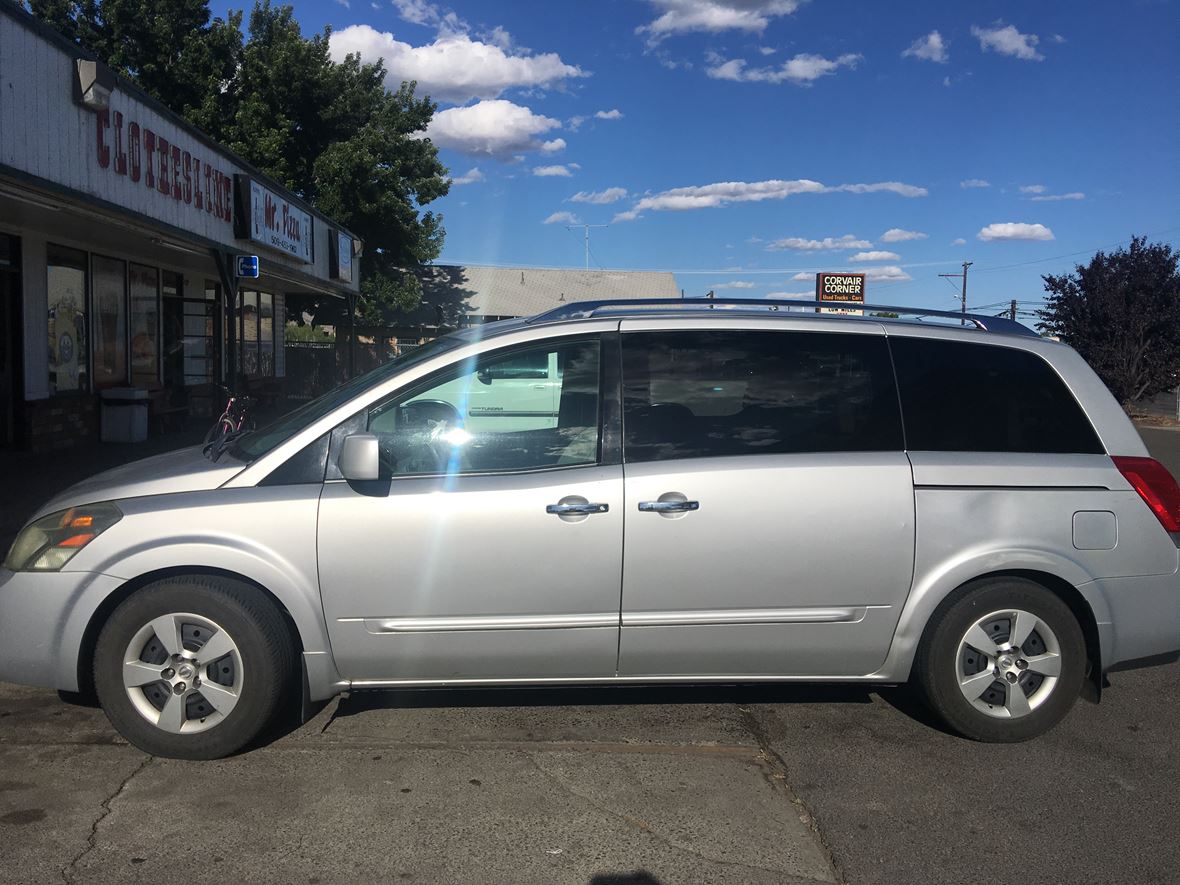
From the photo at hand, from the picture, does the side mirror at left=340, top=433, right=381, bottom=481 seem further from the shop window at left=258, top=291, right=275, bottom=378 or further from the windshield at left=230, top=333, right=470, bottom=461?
the shop window at left=258, top=291, right=275, bottom=378

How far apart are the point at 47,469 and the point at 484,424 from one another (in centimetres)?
921

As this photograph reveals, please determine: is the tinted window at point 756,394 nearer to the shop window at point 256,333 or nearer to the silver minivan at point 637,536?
the silver minivan at point 637,536

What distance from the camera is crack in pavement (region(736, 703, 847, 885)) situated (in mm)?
3437

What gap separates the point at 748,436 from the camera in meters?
4.29

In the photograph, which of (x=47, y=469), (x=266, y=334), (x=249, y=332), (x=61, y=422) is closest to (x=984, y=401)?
(x=47, y=469)

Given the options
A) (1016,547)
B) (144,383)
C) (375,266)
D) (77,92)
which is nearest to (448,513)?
(1016,547)

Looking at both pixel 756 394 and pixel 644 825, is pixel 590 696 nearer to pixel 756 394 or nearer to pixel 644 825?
pixel 644 825

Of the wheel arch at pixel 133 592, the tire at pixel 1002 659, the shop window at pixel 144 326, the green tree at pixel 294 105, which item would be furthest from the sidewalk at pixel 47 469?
the green tree at pixel 294 105

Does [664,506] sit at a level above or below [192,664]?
above

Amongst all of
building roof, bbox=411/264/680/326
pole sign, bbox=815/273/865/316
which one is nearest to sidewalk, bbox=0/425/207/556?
pole sign, bbox=815/273/865/316

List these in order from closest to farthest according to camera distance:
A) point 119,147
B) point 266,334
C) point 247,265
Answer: point 119,147, point 247,265, point 266,334

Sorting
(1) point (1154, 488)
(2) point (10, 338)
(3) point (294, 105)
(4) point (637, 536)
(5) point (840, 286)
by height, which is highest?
(3) point (294, 105)

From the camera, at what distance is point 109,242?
13.5m

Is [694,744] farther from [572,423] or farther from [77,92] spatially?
[77,92]
